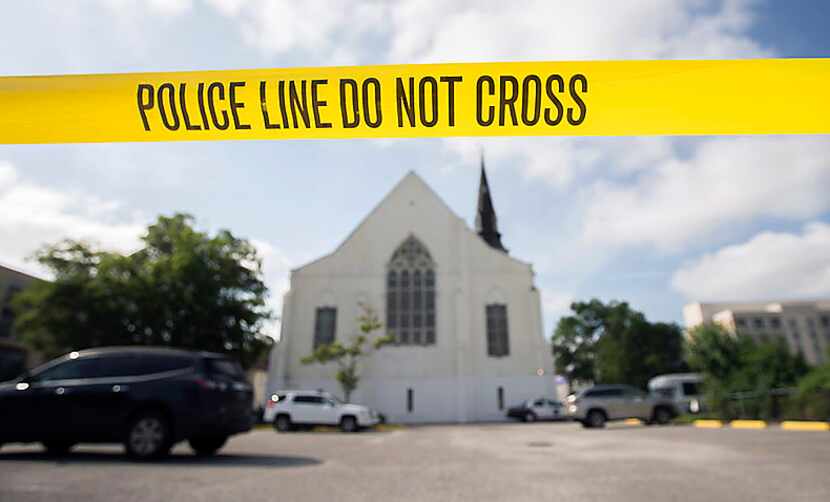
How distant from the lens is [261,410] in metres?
26.6

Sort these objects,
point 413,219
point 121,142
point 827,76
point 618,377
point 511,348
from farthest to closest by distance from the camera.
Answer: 1. point 618,377
2. point 413,219
3. point 511,348
4. point 121,142
5. point 827,76

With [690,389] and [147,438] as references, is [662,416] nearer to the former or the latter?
[690,389]

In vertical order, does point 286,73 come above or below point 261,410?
above

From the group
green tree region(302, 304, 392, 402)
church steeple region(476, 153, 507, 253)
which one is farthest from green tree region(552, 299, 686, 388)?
green tree region(302, 304, 392, 402)

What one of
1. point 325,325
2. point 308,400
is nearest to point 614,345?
point 325,325

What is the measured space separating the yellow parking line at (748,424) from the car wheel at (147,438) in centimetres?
1658

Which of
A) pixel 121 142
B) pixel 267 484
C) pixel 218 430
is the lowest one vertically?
pixel 267 484

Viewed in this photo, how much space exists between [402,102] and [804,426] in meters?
16.2

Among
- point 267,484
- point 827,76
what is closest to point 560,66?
point 827,76

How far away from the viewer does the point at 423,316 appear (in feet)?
108

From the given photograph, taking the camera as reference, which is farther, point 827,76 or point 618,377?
point 618,377

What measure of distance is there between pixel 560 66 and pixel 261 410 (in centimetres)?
2699

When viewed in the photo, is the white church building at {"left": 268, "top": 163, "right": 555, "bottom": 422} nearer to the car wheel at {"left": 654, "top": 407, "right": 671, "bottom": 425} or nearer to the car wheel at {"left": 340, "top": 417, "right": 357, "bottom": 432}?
the car wheel at {"left": 654, "top": 407, "right": 671, "bottom": 425}

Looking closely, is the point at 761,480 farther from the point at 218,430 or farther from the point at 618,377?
the point at 618,377
